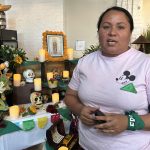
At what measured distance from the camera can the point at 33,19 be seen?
3348 mm

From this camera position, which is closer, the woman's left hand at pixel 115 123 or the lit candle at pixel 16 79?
the woman's left hand at pixel 115 123

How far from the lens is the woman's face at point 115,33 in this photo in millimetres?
893

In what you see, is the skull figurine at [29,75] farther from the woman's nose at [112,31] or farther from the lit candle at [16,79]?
the woman's nose at [112,31]

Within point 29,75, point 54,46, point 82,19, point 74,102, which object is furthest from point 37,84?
point 82,19

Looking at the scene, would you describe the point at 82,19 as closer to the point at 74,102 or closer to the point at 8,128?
the point at 8,128

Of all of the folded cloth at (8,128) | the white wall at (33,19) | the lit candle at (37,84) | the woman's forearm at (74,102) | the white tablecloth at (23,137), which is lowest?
the white tablecloth at (23,137)

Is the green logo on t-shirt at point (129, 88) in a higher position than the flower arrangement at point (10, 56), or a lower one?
lower

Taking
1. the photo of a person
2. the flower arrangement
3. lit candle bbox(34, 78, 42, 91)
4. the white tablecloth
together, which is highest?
the photo of a person

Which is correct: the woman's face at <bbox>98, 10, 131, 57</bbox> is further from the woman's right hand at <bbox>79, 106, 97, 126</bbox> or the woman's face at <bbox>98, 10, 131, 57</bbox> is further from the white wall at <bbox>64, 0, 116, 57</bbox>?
the white wall at <bbox>64, 0, 116, 57</bbox>

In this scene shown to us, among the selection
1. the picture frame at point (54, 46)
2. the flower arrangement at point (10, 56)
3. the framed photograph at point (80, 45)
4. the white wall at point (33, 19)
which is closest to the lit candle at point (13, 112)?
the flower arrangement at point (10, 56)

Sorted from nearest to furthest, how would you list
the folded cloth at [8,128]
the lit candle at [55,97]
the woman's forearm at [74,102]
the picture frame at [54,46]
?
the woman's forearm at [74,102]
the folded cloth at [8,128]
the lit candle at [55,97]
the picture frame at [54,46]

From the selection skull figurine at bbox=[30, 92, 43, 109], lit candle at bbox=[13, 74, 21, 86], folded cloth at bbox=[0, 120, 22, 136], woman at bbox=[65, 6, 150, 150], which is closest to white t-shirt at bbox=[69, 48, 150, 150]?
woman at bbox=[65, 6, 150, 150]

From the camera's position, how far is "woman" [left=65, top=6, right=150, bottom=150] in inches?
33.1

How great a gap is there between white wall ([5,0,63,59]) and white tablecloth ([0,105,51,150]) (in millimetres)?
1902
